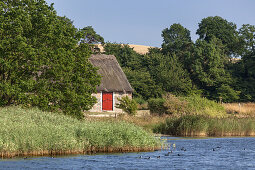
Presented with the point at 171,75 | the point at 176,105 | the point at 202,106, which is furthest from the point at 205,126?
the point at 171,75

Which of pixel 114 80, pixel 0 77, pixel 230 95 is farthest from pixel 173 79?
pixel 0 77

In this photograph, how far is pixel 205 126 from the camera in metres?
34.6

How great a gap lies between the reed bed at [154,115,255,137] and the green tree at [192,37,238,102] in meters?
24.8

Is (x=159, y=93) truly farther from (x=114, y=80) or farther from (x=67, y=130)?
(x=67, y=130)

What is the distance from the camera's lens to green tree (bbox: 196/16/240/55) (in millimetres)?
69125

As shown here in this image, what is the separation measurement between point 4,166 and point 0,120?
5.45m

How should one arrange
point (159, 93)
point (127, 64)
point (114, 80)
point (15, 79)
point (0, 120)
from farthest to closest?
point (127, 64) → point (159, 93) → point (114, 80) → point (15, 79) → point (0, 120)

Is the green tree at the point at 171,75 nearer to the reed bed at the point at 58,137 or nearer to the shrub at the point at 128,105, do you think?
the shrub at the point at 128,105

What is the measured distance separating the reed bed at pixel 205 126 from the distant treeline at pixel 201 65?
2351 centimetres

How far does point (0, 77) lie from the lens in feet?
106

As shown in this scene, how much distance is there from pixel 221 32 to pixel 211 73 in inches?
337

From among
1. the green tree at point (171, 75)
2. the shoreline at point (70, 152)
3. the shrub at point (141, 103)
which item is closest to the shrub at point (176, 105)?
the shrub at point (141, 103)

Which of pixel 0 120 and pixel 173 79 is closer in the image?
pixel 0 120

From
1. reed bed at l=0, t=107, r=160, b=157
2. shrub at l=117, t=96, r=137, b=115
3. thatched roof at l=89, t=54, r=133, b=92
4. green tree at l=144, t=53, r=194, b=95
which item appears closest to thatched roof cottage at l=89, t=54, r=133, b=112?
thatched roof at l=89, t=54, r=133, b=92
